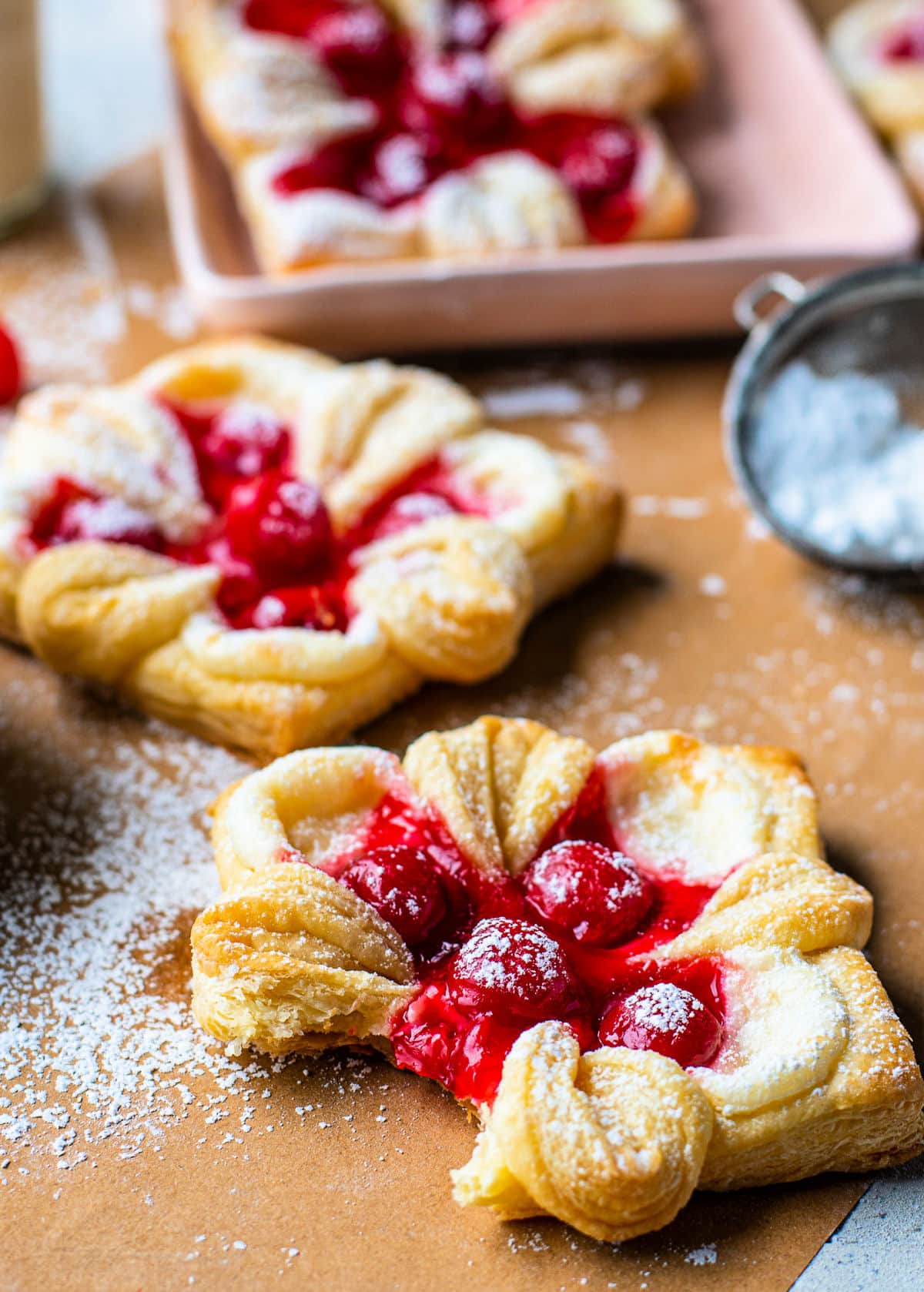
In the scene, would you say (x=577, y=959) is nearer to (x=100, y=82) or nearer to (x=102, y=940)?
(x=102, y=940)

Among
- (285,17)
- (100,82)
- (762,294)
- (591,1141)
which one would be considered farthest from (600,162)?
(591,1141)

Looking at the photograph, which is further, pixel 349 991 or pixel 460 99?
pixel 460 99

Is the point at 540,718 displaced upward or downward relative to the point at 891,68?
downward

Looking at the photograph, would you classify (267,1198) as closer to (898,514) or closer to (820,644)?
(820,644)

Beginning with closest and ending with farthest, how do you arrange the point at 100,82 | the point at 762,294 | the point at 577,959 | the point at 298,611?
1. the point at 577,959
2. the point at 298,611
3. the point at 762,294
4. the point at 100,82

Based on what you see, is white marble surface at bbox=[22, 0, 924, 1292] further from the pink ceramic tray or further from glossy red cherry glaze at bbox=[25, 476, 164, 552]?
glossy red cherry glaze at bbox=[25, 476, 164, 552]

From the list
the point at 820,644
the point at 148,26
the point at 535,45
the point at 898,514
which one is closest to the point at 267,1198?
the point at 820,644
